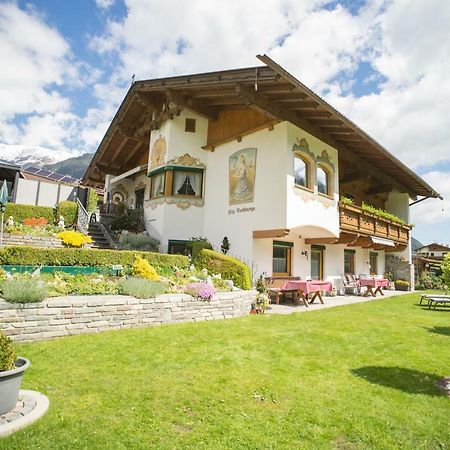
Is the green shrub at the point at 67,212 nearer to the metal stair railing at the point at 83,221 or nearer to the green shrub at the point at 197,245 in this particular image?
the metal stair railing at the point at 83,221

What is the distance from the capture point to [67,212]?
16906 mm

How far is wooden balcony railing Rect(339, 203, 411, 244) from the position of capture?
49.5 feet

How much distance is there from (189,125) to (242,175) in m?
4.16

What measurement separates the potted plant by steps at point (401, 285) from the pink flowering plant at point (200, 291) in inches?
643

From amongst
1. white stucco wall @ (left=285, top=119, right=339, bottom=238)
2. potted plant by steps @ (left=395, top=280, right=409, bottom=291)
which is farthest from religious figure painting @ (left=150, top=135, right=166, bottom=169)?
potted plant by steps @ (left=395, top=280, right=409, bottom=291)

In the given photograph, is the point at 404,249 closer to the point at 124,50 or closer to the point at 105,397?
the point at 124,50

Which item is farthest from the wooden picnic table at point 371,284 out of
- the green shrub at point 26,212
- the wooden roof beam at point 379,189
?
the green shrub at point 26,212

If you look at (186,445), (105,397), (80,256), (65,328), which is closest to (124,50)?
(80,256)

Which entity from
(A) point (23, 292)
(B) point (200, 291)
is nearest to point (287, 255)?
(B) point (200, 291)

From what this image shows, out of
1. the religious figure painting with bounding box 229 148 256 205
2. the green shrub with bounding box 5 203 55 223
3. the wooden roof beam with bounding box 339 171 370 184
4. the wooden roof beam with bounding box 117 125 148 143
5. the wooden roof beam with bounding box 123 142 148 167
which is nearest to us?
the religious figure painting with bounding box 229 148 256 205

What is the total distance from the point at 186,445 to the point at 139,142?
60.0ft

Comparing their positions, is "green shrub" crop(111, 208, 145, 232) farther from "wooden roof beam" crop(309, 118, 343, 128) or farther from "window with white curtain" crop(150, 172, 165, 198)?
"wooden roof beam" crop(309, 118, 343, 128)

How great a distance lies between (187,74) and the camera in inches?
521

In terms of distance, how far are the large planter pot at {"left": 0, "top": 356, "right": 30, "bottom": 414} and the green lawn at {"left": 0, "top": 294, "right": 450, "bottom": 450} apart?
1.16 ft
